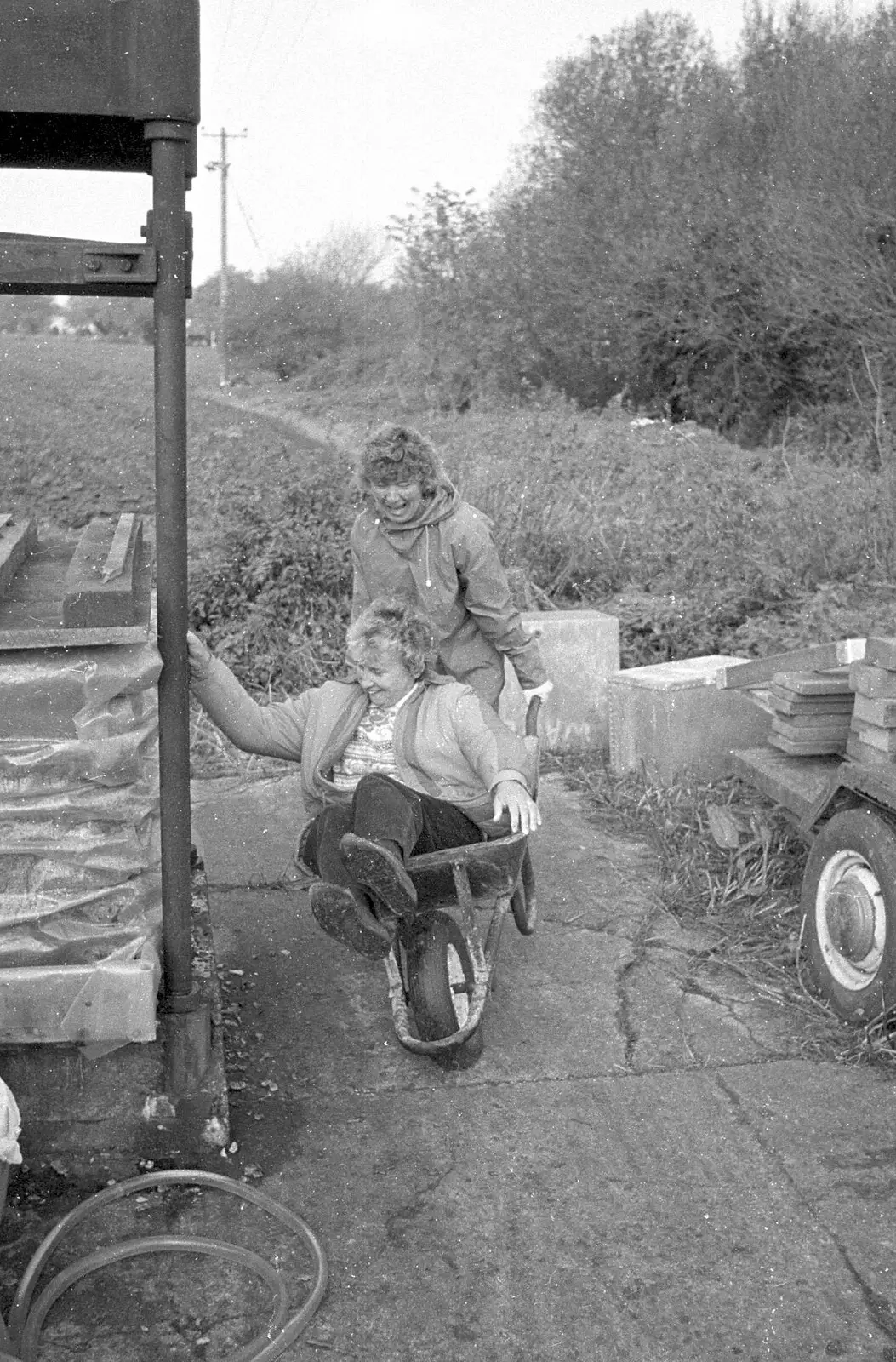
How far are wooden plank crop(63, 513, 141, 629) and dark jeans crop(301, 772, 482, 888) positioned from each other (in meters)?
0.82

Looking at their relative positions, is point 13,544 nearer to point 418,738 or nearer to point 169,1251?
point 418,738

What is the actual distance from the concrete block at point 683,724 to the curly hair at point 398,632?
97.8 inches

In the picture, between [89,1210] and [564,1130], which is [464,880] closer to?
[564,1130]

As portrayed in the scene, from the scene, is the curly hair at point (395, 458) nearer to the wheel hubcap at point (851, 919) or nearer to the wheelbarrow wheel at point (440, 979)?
the wheelbarrow wheel at point (440, 979)

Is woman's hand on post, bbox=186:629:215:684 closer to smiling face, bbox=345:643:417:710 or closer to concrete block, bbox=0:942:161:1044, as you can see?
smiling face, bbox=345:643:417:710

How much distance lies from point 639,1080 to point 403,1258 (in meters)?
1.04

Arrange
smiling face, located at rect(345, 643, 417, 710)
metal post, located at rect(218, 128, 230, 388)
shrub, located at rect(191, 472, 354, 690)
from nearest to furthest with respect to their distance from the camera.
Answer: smiling face, located at rect(345, 643, 417, 710)
shrub, located at rect(191, 472, 354, 690)
metal post, located at rect(218, 128, 230, 388)

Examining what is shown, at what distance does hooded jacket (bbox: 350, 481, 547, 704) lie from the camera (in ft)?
15.5

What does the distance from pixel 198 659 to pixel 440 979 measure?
1083 millimetres

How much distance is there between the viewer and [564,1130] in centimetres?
359

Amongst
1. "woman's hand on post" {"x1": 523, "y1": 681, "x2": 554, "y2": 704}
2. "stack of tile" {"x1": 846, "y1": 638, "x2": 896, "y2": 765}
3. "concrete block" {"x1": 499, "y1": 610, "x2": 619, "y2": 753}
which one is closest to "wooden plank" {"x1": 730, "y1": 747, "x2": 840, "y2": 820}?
"stack of tile" {"x1": 846, "y1": 638, "x2": 896, "y2": 765}

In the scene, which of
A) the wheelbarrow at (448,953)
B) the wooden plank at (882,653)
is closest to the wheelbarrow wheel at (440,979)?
the wheelbarrow at (448,953)

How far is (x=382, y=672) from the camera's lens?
13.1 ft

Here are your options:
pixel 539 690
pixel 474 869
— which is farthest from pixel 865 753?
pixel 474 869
